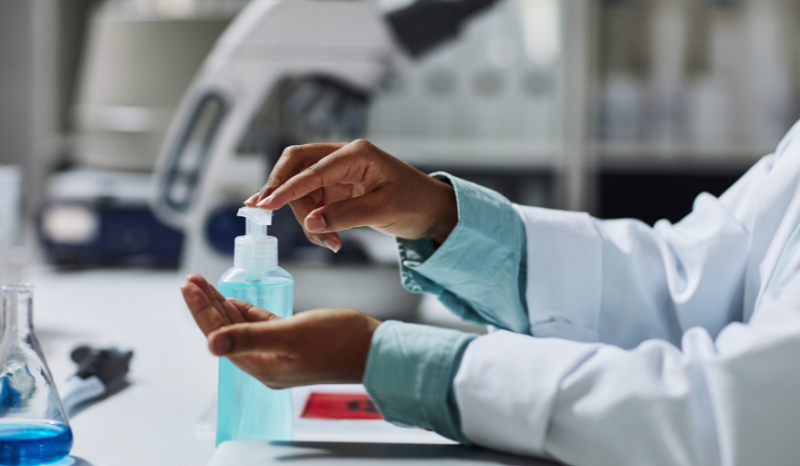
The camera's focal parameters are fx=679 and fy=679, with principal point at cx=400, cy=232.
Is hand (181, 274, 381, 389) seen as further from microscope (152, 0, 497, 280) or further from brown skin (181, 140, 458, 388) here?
microscope (152, 0, 497, 280)

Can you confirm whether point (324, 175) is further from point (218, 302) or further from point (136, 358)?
point (136, 358)

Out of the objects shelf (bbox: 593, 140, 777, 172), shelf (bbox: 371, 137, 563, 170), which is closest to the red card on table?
shelf (bbox: 371, 137, 563, 170)

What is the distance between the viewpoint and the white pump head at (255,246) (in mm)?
433

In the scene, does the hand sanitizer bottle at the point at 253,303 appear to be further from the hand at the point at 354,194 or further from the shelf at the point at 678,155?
the shelf at the point at 678,155

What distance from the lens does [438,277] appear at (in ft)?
1.94

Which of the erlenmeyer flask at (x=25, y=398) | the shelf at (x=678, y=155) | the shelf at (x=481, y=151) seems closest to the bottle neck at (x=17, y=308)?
the erlenmeyer flask at (x=25, y=398)

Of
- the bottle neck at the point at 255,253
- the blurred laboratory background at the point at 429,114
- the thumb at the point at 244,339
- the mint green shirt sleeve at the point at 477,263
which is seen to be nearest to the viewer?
the thumb at the point at 244,339

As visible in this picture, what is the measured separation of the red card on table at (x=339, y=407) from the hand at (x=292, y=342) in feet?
0.73

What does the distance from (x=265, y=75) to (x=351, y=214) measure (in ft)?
1.73

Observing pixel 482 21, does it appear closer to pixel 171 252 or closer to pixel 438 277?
pixel 171 252

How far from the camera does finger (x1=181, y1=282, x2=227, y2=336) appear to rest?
36cm

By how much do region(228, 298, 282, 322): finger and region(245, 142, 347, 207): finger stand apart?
0.10 m

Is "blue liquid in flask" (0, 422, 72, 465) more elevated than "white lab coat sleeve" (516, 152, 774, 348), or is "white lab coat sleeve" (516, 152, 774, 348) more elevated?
"white lab coat sleeve" (516, 152, 774, 348)

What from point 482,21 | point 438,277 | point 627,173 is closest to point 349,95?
point 438,277
